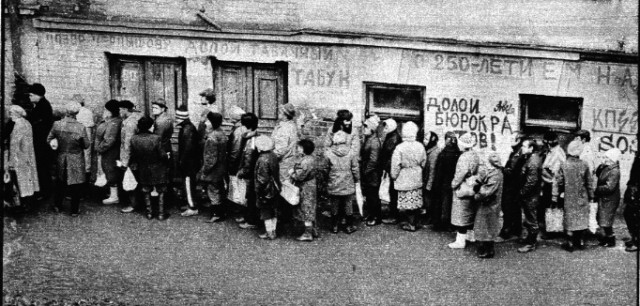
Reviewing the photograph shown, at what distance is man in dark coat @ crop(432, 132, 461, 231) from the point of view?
1180 cm

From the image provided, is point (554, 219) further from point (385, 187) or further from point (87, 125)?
point (87, 125)

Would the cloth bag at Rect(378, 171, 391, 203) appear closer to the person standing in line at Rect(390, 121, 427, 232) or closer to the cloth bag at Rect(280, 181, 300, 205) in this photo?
the person standing in line at Rect(390, 121, 427, 232)

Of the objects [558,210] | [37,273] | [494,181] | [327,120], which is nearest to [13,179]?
[37,273]

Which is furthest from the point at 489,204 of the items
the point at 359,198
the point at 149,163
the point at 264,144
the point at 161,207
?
the point at 149,163

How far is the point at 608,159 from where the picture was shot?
11.2 meters

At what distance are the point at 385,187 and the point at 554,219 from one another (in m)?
2.49

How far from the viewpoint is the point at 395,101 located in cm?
1319

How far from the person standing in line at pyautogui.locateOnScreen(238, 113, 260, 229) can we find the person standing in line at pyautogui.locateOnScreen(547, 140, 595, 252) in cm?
420

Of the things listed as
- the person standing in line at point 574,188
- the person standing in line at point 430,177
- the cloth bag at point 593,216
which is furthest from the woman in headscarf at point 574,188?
the person standing in line at point 430,177

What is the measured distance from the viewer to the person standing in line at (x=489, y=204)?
10.9 metres

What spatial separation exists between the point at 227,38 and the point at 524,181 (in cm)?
528

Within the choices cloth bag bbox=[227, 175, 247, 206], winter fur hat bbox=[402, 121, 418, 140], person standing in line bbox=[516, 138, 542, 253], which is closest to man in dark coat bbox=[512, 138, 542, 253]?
person standing in line bbox=[516, 138, 542, 253]

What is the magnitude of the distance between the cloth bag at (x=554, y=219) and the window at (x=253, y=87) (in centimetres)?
466

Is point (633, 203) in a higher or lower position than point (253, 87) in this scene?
lower
